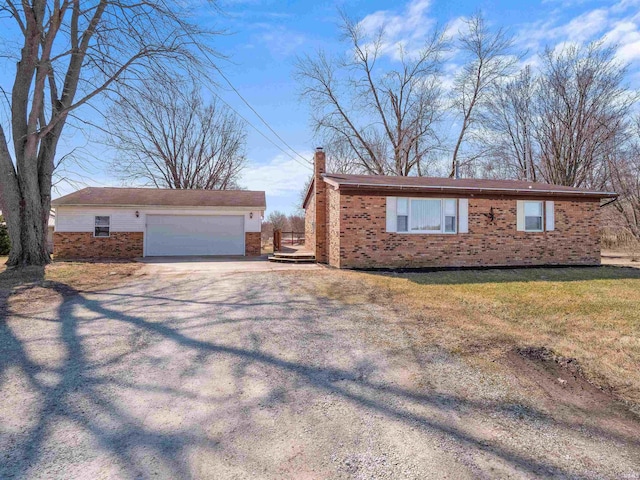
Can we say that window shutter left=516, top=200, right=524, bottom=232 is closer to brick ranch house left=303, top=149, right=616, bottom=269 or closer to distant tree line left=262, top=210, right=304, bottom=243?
brick ranch house left=303, top=149, right=616, bottom=269

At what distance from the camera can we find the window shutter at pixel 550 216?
12281mm

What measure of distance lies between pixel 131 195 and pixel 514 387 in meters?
18.3

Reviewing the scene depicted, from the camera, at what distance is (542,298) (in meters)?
7.07

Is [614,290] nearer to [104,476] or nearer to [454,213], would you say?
[454,213]

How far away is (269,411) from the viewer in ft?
9.18

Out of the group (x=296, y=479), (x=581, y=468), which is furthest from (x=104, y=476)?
(x=581, y=468)

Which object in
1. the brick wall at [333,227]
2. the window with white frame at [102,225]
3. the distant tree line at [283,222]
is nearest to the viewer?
the brick wall at [333,227]

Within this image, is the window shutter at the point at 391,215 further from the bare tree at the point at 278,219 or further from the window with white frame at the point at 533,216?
the bare tree at the point at 278,219

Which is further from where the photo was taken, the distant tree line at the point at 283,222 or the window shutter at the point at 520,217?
the distant tree line at the point at 283,222

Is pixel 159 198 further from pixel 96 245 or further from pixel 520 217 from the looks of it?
pixel 520 217

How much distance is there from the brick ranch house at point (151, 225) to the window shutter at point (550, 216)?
1130 centimetres

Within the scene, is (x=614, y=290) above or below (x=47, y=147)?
below

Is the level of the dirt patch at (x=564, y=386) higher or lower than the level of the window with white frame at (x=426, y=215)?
lower

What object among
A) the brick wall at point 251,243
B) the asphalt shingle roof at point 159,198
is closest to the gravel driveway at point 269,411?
the brick wall at point 251,243
